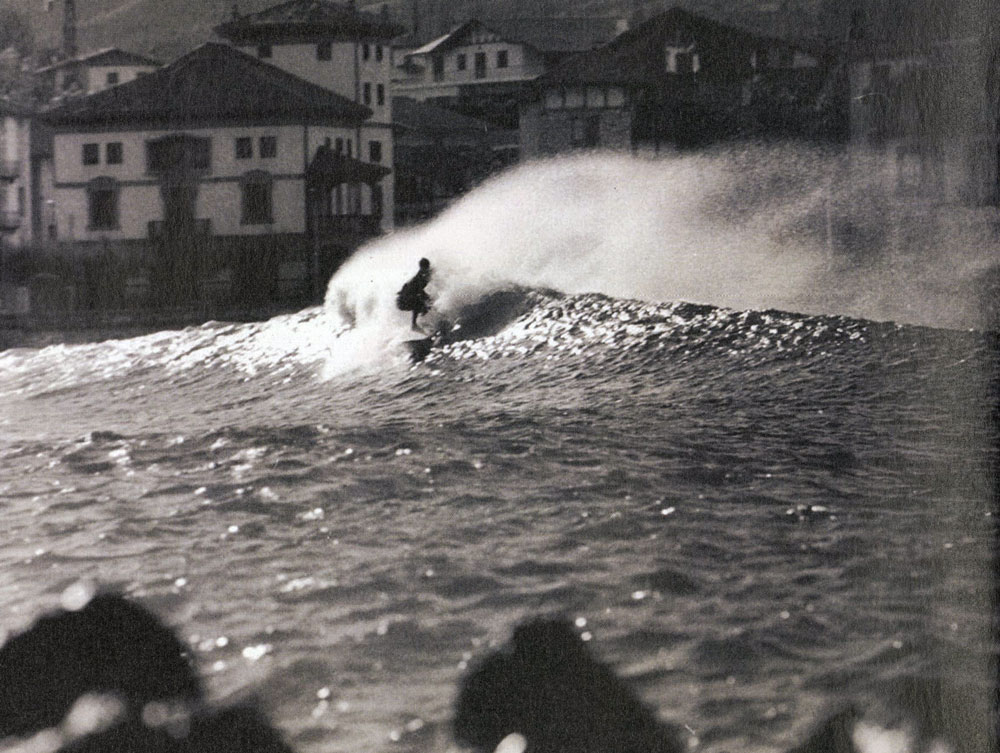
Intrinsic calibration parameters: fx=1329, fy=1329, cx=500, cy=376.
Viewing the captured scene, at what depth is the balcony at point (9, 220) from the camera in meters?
8.30

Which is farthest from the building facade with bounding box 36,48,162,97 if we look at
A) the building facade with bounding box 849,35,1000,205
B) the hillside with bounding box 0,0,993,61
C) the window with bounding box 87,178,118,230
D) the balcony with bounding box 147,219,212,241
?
the building facade with bounding box 849,35,1000,205

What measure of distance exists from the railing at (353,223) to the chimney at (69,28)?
2519 mm

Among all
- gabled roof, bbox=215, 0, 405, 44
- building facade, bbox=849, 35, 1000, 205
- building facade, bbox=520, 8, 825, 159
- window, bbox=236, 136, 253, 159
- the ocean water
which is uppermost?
gabled roof, bbox=215, 0, 405, 44

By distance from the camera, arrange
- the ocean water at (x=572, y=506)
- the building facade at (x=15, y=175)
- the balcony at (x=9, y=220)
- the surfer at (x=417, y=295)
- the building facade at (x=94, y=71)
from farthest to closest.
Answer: the balcony at (x=9, y=220)
the building facade at (x=15, y=175)
the surfer at (x=417, y=295)
the building facade at (x=94, y=71)
the ocean water at (x=572, y=506)

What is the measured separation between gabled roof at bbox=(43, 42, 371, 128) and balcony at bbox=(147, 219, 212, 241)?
590mm

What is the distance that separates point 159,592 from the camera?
251 cm

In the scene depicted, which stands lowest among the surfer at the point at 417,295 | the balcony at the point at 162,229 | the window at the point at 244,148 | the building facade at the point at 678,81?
the surfer at the point at 417,295

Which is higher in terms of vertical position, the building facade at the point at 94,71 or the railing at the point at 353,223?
the building facade at the point at 94,71

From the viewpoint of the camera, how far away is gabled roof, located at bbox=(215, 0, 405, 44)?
5.59 meters

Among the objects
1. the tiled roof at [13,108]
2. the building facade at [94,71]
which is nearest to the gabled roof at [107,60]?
the building facade at [94,71]

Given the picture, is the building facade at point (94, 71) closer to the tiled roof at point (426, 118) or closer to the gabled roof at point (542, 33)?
the gabled roof at point (542, 33)

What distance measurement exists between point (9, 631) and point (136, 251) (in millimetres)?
5840

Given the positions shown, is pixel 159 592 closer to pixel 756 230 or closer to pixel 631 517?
pixel 631 517

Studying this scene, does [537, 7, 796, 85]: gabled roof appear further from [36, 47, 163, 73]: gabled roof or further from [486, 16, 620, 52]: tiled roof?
[36, 47, 163, 73]: gabled roof
